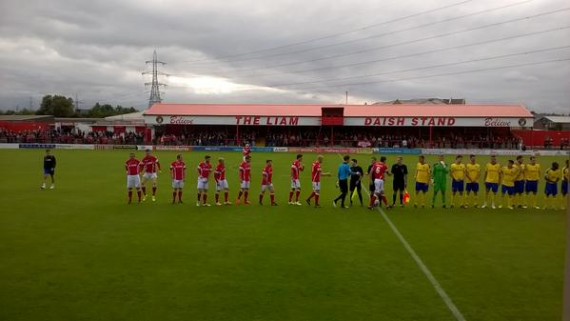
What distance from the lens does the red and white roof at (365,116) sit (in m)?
60.4

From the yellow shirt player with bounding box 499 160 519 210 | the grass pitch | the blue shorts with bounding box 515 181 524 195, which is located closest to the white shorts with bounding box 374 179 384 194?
the grass pitch

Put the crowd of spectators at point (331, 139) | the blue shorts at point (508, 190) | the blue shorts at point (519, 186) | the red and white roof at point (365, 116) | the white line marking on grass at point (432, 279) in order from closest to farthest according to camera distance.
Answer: the white line marking on grass at point (432, 279), the blue shorts at point (508, 190), the blue shorts at point (519, 186), the crowd of spectators at point (331, 139), the red and white roof at point (365, 116)

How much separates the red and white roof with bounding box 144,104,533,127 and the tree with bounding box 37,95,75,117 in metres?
51.5

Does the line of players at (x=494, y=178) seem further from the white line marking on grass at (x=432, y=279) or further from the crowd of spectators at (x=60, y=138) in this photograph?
the crowd of spectators at (x=60, y=138)

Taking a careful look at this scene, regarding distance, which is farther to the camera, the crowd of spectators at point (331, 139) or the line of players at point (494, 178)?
the crowd of spectators at point (331, 139)

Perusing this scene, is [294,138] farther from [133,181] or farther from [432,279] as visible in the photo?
[432,279]

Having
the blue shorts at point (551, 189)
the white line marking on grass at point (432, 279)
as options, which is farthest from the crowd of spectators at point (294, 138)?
the white line marking on grass at point (432, 279)

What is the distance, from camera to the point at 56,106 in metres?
109

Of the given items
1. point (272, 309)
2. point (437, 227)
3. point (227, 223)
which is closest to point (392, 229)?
point (437, 227)

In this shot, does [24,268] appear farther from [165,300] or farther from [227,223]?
[227,223]

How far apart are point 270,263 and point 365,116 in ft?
175

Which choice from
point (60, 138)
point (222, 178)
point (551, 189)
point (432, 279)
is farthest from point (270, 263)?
point (60, 138)

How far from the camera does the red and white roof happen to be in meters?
60.4

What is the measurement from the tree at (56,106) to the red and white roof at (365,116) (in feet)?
169
